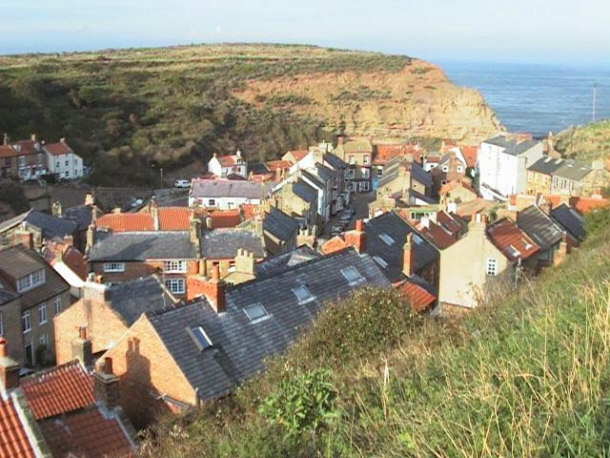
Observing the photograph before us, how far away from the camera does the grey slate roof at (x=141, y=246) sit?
30.2 m

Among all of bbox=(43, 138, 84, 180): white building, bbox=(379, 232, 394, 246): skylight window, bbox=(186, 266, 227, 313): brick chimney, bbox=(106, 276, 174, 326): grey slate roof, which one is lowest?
bbox=(43, 138, 84, 180): white building

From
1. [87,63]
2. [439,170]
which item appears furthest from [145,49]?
[439,170]

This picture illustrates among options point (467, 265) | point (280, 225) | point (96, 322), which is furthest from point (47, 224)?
point (467, 265)

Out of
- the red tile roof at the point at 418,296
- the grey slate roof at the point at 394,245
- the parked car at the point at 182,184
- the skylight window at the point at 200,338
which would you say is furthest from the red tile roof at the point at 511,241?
the parked car at the point at 182,184

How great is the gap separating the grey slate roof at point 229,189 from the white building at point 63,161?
1669 centimetres

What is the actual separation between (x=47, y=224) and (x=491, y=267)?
22.7 m

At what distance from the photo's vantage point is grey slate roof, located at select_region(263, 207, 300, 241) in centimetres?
3406

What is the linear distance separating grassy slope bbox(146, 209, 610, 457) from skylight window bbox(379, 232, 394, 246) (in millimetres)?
17057

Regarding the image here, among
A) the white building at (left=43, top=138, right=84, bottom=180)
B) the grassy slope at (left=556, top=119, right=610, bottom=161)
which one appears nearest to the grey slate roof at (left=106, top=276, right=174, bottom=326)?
the white building at (left=43, top=138, right=84, bottom=180)

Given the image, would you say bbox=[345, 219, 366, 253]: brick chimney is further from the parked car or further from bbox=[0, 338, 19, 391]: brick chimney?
the parked car

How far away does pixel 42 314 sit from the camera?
82.0ft

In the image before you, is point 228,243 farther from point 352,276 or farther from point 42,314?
point 352,276

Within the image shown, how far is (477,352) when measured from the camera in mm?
7480

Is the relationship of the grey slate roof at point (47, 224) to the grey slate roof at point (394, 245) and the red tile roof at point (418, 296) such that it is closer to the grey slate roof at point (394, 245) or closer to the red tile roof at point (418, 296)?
the grey slate roof at point (394, 245)
